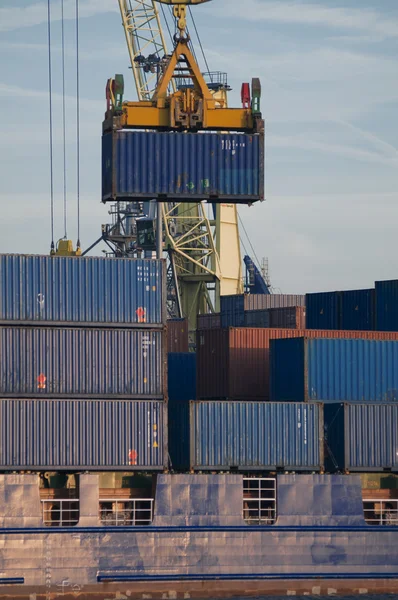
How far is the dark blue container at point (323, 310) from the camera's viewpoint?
62.5 meters

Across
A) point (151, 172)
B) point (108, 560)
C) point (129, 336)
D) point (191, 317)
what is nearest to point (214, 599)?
point (108, 560)

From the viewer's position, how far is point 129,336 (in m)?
49.9

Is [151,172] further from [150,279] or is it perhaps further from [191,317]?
[191,317]

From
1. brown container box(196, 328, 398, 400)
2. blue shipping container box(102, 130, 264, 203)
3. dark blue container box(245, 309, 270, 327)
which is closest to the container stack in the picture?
brown container box(196, 328, 398, 400)

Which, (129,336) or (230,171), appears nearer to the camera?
(129,336)

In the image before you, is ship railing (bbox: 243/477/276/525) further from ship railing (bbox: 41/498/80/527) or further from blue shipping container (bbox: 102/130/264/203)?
blue shipping container (bbox: 102/130/264/203)

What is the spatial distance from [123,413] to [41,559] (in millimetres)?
6236

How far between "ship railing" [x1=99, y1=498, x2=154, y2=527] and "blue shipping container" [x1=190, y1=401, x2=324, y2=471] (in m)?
2.65

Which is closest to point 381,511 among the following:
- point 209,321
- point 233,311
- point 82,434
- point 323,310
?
point 82,434

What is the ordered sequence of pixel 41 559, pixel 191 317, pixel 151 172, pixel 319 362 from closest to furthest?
pixel 41 559
pixel 319 362
pixel 151 172
pixel 191 317

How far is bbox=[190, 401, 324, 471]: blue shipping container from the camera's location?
50.1 m

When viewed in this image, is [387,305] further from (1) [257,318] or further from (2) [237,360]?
(1) [257,318]

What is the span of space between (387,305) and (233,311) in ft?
72.8

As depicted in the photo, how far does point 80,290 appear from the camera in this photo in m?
49.8
